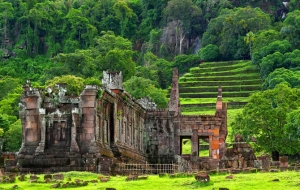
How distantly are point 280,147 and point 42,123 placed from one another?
27.1 metres

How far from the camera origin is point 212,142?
247ft

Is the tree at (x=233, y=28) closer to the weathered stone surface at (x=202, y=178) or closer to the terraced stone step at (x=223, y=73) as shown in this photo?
the terraced stone step at (x=223, y=73)

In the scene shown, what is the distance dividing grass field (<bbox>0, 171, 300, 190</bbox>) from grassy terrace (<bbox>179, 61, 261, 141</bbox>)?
257 ft

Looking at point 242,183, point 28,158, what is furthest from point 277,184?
point 28,158

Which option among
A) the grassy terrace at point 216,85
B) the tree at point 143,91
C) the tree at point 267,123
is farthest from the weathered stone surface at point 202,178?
the grassy terrace at point 216,85

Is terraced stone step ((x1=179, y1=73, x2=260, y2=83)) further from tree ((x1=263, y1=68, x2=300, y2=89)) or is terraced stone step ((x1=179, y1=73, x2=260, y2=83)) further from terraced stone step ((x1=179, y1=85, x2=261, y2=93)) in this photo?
tree ((x1=263, y1=68, x2=300, y2=89))

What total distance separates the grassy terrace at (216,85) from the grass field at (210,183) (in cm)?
7845

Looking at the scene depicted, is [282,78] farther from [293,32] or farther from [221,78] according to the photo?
[293,32]

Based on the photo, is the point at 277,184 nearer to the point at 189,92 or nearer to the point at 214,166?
the point at 214,166

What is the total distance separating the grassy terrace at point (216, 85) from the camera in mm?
129375

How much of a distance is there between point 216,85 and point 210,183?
4191 inches

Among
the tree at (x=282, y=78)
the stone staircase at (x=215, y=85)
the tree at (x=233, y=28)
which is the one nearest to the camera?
the tree at (x=282, y=78)

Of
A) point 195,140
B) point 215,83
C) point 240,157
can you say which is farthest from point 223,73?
point 240,157

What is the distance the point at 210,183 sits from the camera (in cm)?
3869
